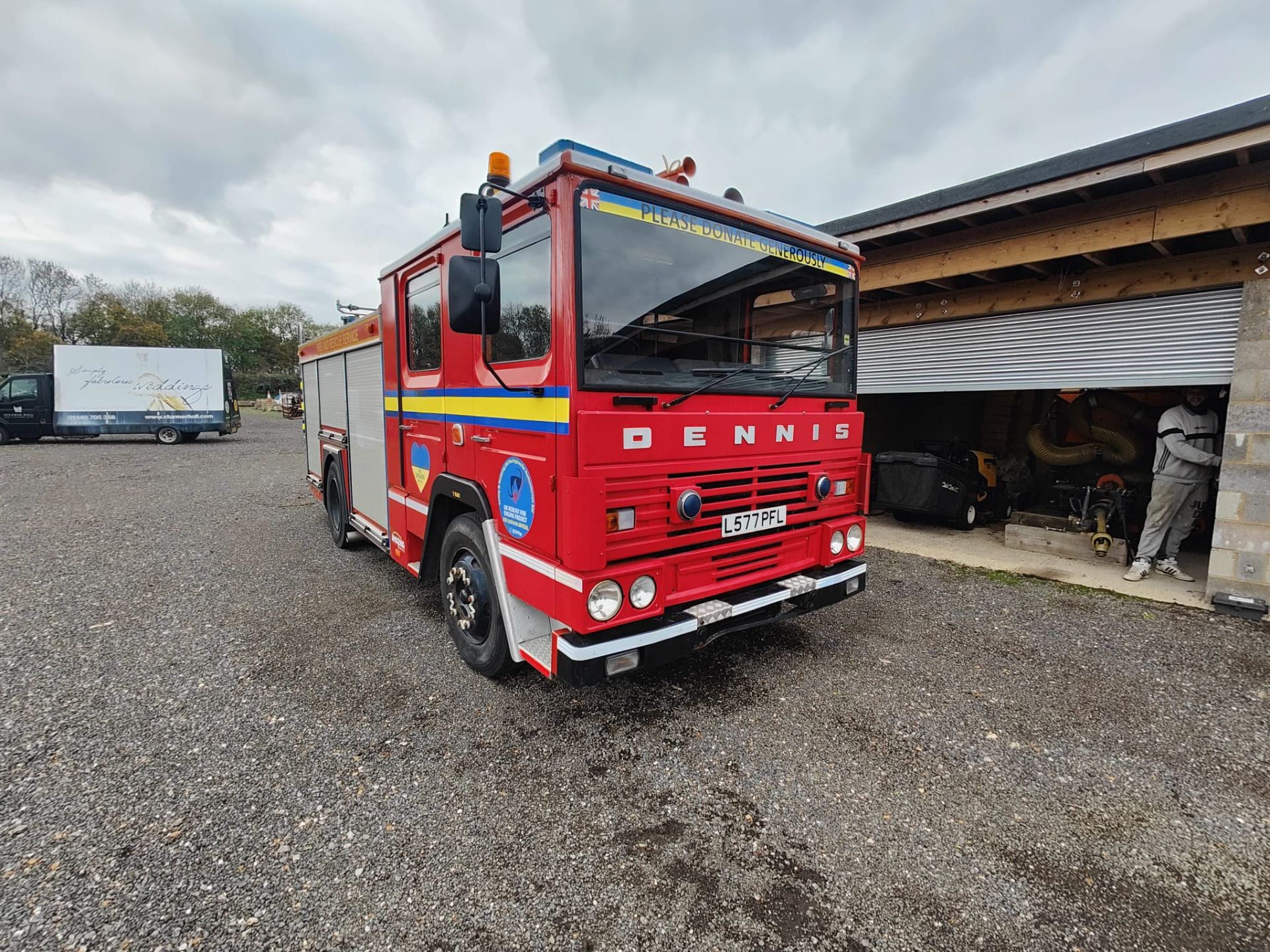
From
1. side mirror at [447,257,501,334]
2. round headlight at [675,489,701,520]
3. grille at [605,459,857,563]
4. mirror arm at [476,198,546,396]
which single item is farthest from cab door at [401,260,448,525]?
round headlight at [675,489,701,520]

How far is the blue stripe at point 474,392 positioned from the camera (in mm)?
2455

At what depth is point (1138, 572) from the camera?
525 cm

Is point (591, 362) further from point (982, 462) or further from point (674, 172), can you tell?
point (982, 462)

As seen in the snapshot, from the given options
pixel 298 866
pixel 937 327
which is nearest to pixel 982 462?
pixel 937 327

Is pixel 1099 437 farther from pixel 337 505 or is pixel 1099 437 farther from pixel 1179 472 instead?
pixel 337 505

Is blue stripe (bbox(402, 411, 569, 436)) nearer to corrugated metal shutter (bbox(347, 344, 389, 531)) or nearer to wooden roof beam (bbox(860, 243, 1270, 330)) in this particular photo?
corrugated metal shutter (bbox(347, 344, 389, 531))

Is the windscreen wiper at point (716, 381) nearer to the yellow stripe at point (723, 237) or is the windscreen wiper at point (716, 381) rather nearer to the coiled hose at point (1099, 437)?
the yellow stripe at point (723, 237)

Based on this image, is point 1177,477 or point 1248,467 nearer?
point 1248,467

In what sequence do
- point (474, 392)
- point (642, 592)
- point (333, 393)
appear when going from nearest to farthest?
point (642, 592), point (474, 392), point (333, 393)

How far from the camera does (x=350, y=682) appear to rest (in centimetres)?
337

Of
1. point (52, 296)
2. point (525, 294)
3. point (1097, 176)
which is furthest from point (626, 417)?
point (52, 296)

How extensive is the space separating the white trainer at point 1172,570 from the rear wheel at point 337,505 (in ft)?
26.1

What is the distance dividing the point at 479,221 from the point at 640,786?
2.59 meters

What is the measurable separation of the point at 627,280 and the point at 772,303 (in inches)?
41.0
